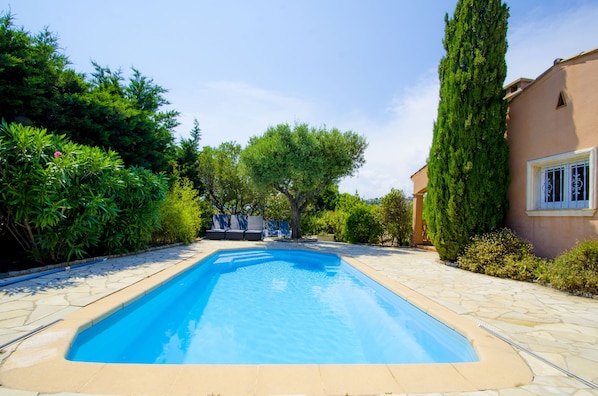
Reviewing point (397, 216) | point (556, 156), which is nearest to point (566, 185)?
point (556, 156)

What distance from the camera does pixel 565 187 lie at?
7.18 m

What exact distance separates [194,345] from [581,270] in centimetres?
736

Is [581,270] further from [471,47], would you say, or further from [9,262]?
[9,262]

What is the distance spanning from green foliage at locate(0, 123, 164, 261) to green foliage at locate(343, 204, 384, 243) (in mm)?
10448

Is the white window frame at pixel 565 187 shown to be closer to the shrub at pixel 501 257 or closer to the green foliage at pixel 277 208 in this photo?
the shrub at pixel 501 257

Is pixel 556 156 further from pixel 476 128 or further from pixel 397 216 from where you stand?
pixel 397 216

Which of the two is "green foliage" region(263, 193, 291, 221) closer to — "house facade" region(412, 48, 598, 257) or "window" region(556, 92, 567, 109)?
"house facade" region(412, 48, 598, 257)

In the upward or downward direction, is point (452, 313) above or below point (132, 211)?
below

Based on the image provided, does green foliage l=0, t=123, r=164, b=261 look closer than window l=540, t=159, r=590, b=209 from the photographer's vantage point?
Yes

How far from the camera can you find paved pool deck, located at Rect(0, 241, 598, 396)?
2451 millimetres

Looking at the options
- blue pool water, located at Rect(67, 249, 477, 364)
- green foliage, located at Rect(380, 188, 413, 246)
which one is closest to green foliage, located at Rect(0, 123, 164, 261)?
blue pool water, located at Rect(67, 249, 477, 364)

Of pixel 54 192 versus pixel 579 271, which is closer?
pixel 579 271

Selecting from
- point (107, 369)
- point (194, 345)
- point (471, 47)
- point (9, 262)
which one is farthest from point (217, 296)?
point (471, 47)

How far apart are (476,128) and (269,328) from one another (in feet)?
26.3
